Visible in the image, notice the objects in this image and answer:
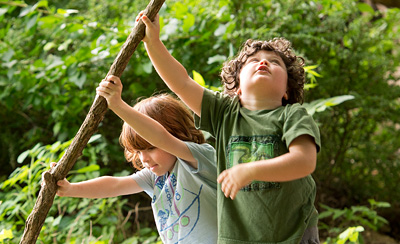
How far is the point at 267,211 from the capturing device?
122 cm

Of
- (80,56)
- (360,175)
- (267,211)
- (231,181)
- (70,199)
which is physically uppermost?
(231,181)

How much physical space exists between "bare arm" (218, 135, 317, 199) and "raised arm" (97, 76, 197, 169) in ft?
1.29

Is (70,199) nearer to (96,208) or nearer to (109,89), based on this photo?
(96,208)

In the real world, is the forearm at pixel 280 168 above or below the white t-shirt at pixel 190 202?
above

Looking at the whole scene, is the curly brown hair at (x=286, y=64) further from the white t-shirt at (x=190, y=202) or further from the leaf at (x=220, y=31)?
the leaf at (x=220, y=31)

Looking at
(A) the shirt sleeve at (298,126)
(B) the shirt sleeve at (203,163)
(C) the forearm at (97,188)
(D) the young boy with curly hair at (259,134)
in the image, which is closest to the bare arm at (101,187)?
(C) the forearm at (97,188)

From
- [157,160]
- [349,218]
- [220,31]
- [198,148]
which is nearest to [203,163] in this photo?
[198,148]

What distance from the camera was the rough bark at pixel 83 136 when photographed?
132cm

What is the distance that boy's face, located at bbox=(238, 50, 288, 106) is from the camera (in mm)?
1271

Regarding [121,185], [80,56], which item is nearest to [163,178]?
[121,185]

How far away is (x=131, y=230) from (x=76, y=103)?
2.88 ft

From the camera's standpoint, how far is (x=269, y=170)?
3.44 ft

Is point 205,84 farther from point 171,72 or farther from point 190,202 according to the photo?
point 171,72

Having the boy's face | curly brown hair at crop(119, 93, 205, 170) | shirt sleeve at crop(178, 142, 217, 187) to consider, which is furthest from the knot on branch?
the boy's face
